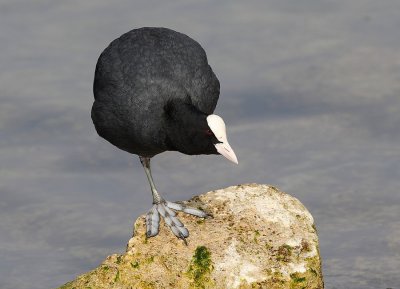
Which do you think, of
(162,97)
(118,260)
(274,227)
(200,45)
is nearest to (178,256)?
(118,260)

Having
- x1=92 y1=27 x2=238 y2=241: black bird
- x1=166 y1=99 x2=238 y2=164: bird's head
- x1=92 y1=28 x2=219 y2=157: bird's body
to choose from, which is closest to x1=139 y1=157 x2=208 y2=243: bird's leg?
x1=92 y1=27 x2=238 y2=241: black bird

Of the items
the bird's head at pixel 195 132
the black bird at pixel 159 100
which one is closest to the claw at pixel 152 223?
the black bird at pixel 159 100

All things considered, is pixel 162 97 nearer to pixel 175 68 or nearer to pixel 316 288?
pixel 175 68

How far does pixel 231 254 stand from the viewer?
8953 mm

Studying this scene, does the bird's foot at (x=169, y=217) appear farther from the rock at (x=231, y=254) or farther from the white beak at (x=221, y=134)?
the white beak at (x=221, y=134)

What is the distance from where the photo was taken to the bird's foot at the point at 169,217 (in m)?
9.35

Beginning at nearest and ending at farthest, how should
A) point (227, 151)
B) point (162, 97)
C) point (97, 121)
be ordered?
point (227, 151), point (162, 97), point (97, 121)

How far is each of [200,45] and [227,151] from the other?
213 cm

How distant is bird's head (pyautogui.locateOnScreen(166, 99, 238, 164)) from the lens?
8.78 meters

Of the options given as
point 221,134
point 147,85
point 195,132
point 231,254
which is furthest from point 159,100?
point 231,254

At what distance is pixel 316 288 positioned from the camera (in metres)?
9.01

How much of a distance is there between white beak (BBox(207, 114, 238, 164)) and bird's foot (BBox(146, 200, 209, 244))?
1.22 meters

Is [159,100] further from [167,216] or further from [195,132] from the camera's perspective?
[167,216]

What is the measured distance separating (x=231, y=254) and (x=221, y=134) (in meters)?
1.45
